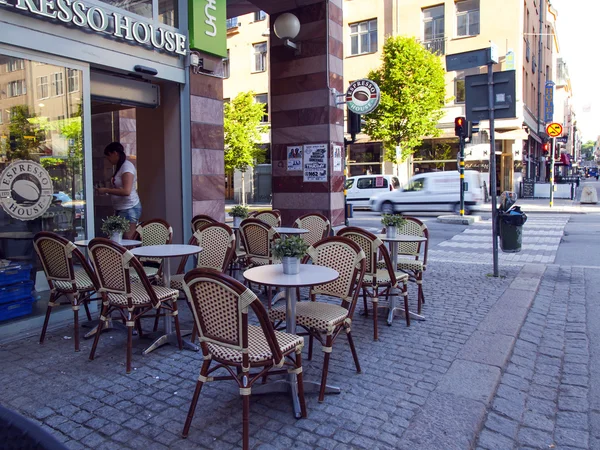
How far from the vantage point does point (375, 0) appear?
98.2 ft

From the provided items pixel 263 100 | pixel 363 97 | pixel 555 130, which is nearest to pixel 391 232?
pixel 363 97

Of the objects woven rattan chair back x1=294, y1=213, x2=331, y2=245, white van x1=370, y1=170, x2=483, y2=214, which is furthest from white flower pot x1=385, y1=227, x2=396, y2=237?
white van x1=370, y1=170, x2=483, y2=214

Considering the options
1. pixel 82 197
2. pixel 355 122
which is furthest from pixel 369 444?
pixel 355 122

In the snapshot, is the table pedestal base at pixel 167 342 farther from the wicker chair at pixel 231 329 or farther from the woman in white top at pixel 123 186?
the woman in white top at pixel 123 186

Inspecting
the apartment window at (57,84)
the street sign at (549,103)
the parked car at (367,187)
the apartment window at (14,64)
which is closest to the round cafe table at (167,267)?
the apartment window at (57,84)

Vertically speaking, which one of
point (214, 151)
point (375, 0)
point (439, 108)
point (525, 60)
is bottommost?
point (214, 151)

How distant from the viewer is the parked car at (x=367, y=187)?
23750 mm

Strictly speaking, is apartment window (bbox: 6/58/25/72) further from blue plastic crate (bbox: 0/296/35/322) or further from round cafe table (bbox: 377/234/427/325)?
round cafe table (bbox: 377/234/427/325)

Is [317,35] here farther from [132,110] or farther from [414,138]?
[414,138]

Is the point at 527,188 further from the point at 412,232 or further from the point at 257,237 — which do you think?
the point at 257,237

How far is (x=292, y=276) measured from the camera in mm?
3652

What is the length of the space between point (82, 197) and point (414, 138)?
21.8 metres

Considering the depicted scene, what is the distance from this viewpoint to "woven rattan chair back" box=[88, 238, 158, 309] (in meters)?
3.97

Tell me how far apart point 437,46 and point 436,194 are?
40.3ft
